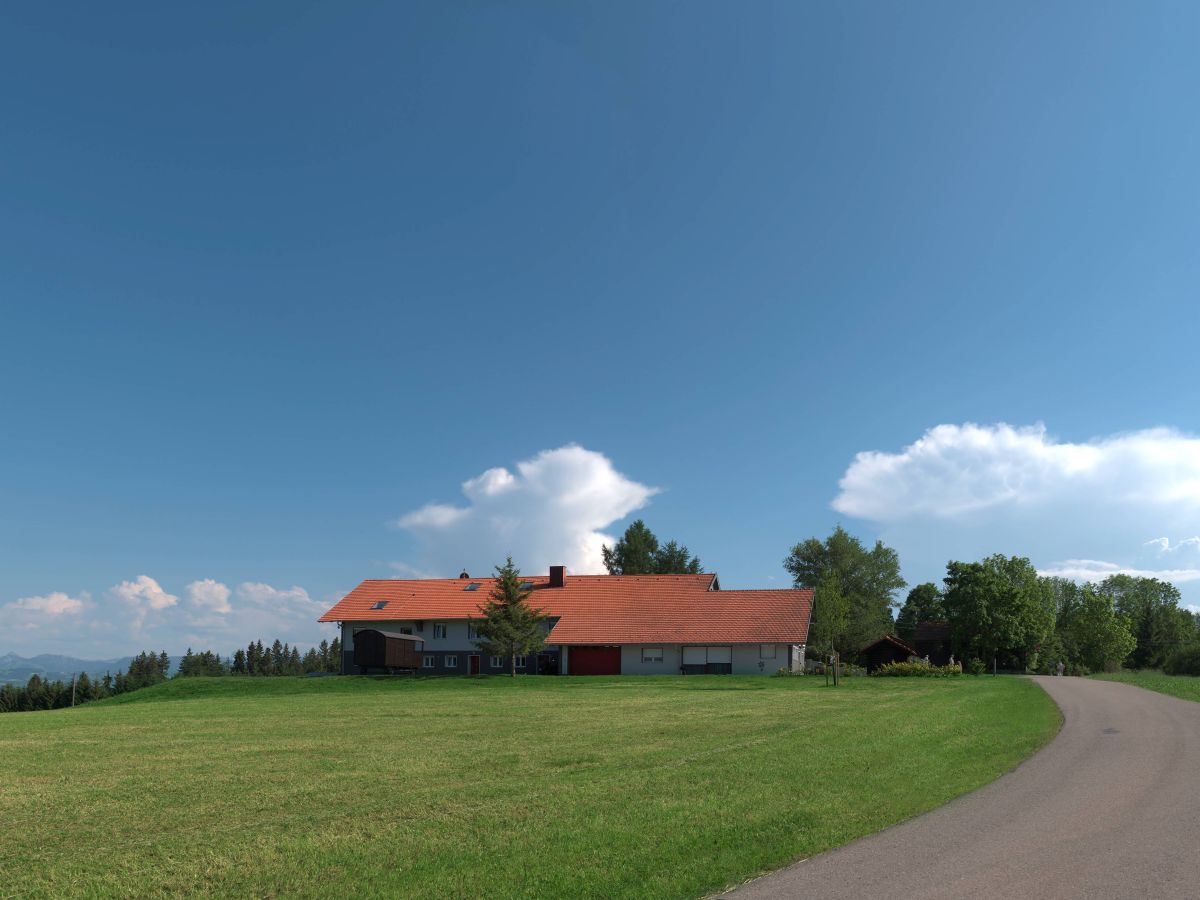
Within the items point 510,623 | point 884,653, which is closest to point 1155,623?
point 884,653

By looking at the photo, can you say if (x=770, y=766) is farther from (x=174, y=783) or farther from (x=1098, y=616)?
(x=1098, y=616)

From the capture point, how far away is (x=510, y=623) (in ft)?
198

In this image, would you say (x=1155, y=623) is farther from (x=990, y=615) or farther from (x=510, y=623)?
(x=510, y=623)

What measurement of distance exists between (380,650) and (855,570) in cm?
5756

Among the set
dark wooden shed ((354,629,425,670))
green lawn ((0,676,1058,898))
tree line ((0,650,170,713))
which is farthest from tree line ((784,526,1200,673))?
tree line ((0,650,170,713))

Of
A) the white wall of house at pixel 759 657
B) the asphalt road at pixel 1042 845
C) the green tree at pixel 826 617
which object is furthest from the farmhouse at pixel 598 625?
the asphalt road at pixel 1042 845

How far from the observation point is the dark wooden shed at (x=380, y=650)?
66000 mm

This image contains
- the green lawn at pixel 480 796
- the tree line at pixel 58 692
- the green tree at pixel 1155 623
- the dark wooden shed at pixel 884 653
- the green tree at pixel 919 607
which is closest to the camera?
the green lawn at pixel 480 796

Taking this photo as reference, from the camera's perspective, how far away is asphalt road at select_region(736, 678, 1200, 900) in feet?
25.9

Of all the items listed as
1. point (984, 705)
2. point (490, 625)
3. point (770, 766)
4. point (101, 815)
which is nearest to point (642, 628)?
point (490, 625)

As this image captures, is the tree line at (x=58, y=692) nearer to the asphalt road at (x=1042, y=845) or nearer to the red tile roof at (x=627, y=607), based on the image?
the red tile roof at (x=627, y=607)

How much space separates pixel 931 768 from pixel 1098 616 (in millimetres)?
94189

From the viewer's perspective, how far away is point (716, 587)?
74.9 metres

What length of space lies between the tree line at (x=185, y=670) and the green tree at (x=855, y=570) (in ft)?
199
